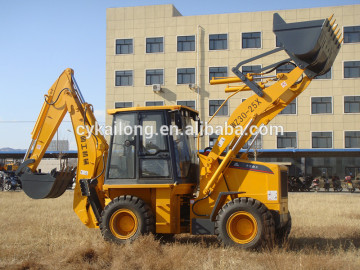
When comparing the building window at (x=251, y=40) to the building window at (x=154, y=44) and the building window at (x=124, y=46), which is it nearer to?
the building window at (x=154, y=44)

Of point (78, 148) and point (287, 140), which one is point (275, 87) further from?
point (287, 140)

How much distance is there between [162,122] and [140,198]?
1782 mm

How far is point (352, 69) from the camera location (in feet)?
144

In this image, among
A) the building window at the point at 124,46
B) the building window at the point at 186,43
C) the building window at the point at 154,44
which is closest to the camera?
the building window at the point at 186,43

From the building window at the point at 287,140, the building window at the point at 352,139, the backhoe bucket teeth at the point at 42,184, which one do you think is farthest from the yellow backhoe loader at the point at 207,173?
the building window at the point at 352,139

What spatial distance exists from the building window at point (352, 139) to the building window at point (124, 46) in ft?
71.3

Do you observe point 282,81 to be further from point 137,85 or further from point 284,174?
point 137,85

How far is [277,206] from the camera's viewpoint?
1012cm

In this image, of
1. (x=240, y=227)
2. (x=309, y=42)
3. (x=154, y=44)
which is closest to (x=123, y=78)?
(x=154, y=44)

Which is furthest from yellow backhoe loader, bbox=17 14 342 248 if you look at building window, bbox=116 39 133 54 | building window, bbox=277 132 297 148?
building window, bbox=116 39 133 54

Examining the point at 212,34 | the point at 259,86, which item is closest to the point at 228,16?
the point at 212,34

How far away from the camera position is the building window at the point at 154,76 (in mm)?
45781

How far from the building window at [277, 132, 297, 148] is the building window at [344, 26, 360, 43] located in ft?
32.7

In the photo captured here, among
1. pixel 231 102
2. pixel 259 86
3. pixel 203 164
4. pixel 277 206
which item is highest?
pixel 231 102
